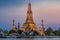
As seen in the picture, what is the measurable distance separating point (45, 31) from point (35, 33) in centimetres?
215

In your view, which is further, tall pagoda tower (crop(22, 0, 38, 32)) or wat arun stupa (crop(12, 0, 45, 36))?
tall pagoda tower (crop(22, 0, 38, 32))

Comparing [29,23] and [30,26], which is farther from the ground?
[29,23]

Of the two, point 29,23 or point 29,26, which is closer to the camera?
point 29,26

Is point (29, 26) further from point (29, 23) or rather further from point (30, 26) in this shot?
point (30, 26)

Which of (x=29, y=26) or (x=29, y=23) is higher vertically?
(x=29, y=23)

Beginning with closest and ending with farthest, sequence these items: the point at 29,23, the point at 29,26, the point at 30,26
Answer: the point at 29,26
the point at 29,23
the point at 30,26

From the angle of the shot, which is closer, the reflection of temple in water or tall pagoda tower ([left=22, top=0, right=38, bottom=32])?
the reflection of temple in water

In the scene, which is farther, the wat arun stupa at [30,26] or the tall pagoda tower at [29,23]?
the tall pagoda tower at [29,23]

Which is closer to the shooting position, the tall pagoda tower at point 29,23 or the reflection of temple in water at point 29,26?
the reflection of temple in water at point 29,26

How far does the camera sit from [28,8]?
36.3m

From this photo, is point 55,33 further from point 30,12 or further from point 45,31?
point 30,12

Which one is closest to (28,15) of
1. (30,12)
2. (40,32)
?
(30,12)

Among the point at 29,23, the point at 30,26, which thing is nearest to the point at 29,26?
the point at 29,23

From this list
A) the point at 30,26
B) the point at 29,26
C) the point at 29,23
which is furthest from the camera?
the point at 30,26
